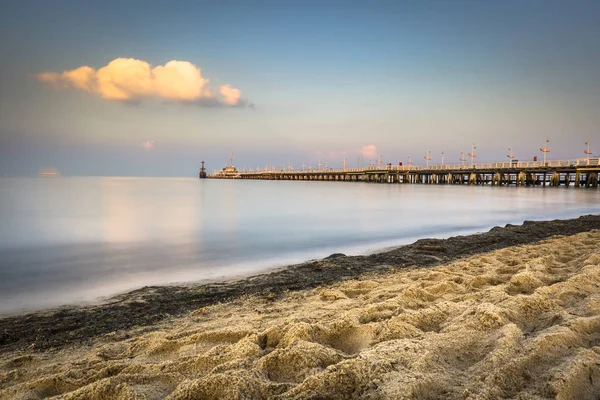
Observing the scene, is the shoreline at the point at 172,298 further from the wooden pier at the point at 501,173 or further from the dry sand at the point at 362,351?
the wooden pier at the point at 501,173

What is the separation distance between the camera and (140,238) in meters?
13.4

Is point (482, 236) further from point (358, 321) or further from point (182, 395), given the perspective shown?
point (182, 395)

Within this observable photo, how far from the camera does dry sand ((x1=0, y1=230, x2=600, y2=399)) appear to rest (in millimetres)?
2305

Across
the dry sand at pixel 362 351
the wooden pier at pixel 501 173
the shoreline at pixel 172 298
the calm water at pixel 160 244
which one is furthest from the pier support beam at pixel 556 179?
the dry sand at pixel 362 351

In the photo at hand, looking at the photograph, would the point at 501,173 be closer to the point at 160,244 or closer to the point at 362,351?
the point at 160,244

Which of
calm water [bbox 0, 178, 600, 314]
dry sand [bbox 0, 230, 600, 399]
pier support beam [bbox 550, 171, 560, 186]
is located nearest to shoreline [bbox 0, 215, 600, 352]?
dry sand [bbox 0, 230, 600, 399]

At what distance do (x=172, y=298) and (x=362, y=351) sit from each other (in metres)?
4.09

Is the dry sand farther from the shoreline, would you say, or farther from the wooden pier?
the wooden pier

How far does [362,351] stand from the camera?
2.79 metres

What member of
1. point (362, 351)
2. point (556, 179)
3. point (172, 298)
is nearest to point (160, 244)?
point (172, 298)

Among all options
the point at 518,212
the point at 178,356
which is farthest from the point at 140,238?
the point at 518,212

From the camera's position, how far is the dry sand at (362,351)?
2305mm

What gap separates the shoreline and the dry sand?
378 millimetres

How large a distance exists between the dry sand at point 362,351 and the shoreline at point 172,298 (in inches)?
14.9
